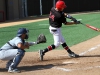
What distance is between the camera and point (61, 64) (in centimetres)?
799

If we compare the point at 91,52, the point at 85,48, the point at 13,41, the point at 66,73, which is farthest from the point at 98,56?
the point at 13,41

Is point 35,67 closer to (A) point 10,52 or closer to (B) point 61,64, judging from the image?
(B) point 61,64

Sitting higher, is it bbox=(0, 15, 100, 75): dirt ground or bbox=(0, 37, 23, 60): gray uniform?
bbox=(0, 37, 23, 60): gray uniform

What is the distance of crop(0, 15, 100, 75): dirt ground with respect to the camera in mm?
7133

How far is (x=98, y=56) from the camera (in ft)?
29.5

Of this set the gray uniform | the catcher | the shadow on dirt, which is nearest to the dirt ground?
the shadow on dirt

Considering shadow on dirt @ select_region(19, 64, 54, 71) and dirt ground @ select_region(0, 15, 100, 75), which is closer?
dirt ground @ select_region(0, 15, 100, 75)

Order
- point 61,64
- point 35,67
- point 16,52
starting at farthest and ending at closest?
point 61,64, point 35,67, point 16,52

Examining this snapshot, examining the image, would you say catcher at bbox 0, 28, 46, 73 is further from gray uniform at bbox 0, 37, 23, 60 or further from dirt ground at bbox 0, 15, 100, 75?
dirt ground at bbox 0, 15, 100, 75

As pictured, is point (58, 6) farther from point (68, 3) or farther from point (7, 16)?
point (68, 3)

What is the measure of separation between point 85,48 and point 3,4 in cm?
1942

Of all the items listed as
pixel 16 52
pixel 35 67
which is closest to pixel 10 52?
pixel 16 52

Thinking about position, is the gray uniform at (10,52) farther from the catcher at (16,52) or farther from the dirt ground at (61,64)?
the dirt ground at (61,64)

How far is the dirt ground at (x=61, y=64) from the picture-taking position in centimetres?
713
